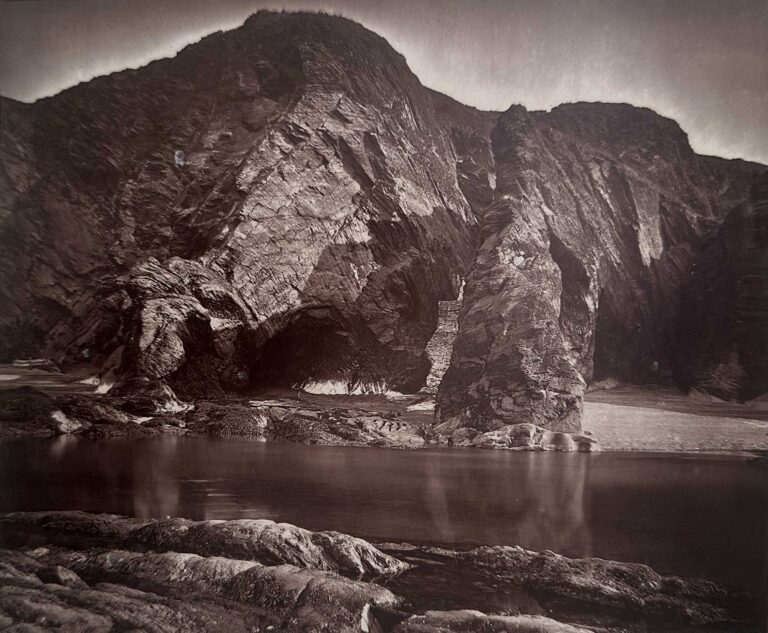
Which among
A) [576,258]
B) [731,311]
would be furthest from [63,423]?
[731,311]

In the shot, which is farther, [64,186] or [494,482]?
[64,186]

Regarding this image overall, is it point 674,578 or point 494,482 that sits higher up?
point 494,482

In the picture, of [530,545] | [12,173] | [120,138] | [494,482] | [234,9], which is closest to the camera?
[530,545]

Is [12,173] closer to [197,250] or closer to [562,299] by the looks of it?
[197,250]

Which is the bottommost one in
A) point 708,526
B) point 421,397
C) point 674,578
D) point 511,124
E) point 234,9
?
point 674,578

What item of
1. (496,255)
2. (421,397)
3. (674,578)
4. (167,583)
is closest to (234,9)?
(496,255)

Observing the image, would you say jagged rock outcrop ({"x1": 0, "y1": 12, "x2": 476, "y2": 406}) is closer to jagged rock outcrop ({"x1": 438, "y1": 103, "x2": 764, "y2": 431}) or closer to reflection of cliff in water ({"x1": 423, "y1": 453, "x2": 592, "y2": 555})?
jagged rock outcrop ({"x1": 438, "y1": 103, "x2": 764, "y2": 431})

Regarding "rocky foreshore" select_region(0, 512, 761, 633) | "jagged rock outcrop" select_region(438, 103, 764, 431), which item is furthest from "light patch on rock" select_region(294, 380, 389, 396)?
"rocky foreshore" select_region(0, 512, 761, 633)

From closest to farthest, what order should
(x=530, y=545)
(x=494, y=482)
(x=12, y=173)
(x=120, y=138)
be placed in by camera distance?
(x=530, y=545), (x=494, y=482), (x=12, y=173), (x=120, y=138)
